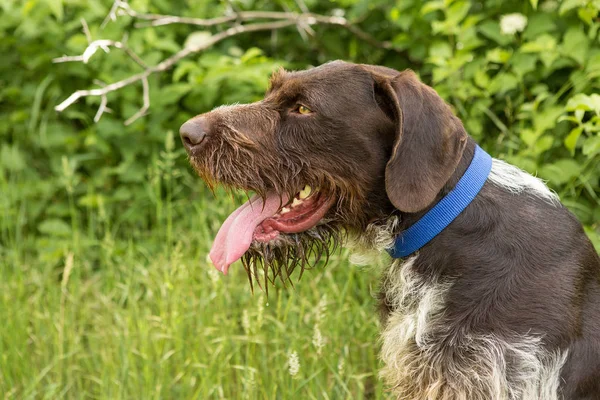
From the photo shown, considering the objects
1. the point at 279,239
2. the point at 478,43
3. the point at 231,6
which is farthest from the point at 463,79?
the point at 279,239

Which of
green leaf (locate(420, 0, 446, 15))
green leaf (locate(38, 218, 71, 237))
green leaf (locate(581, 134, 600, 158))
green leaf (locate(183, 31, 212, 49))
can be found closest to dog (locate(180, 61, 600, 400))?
green leaf (locate(581, 134, 600, 158))

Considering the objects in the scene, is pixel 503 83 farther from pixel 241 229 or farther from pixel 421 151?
pixel 241 229

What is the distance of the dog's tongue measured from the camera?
301cm

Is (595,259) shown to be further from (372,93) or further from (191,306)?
(191,306)

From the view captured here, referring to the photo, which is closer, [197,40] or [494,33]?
[494,33]

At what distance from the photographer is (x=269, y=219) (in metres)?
3.09

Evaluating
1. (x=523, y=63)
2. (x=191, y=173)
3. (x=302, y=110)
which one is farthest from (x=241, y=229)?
(x=191, y=173)

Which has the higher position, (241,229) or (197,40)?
(241,229)

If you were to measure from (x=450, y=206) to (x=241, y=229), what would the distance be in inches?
29.9

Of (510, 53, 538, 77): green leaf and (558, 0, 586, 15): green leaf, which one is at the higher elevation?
(558, 0, 586, 15): green leaf

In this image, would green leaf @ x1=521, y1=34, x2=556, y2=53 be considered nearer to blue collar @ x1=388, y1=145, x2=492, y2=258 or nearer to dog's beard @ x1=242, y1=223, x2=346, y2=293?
blue collar @ x1=388, y1=145, x2=492, y2=258

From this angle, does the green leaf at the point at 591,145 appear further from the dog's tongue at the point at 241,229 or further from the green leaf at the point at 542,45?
the dog's tongue at the point at 241,229

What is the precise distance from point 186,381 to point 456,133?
1.81 m

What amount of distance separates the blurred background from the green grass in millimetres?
12
